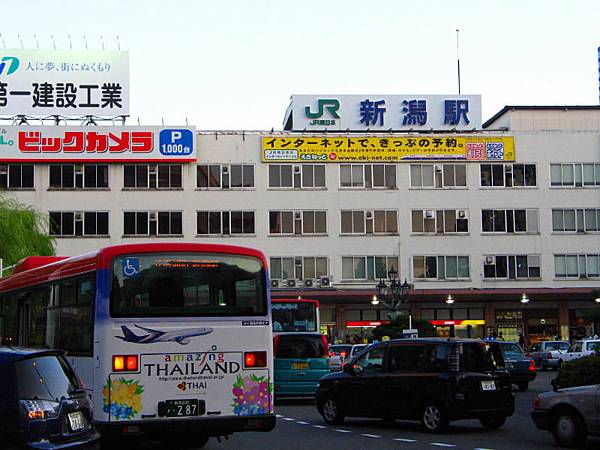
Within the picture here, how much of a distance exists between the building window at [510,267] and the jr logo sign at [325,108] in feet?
43.3

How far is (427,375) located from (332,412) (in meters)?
2.90

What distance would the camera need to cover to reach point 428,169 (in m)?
60.8

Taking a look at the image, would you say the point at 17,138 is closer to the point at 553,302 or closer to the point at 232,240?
the point at 232,240

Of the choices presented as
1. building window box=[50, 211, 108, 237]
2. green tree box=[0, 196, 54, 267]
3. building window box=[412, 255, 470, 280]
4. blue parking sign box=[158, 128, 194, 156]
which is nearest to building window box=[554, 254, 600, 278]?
building window box=[412, 255, 470, 280]

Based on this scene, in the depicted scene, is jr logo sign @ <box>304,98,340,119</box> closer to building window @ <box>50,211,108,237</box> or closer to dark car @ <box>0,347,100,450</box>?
building window @ <box>50,211,108,237</box>

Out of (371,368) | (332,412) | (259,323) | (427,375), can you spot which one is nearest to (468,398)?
(427,375)

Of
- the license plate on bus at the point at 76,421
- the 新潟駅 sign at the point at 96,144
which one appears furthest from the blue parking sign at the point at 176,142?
the license plate on bus at the point at 76,421

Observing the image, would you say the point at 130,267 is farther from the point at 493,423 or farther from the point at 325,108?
the point at 325,108

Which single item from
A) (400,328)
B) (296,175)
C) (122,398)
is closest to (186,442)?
(122,398)

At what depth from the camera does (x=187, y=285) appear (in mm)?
13695

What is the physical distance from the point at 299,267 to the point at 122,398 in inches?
1843

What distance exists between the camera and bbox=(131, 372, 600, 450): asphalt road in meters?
15.7

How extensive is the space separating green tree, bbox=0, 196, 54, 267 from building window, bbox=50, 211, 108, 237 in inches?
516

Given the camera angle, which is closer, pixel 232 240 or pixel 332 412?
pixel 332 412
